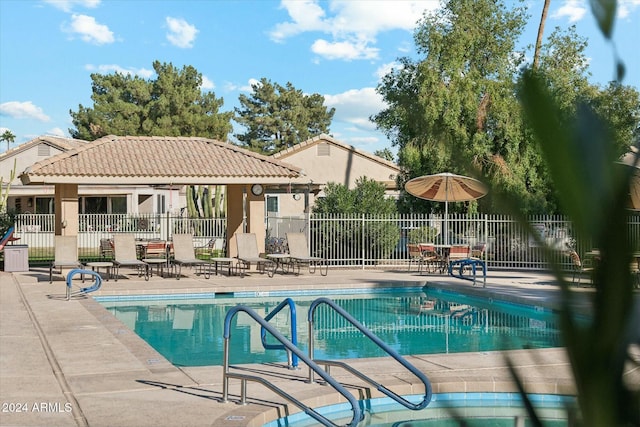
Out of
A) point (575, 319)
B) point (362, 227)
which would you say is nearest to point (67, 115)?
point (362, 227)

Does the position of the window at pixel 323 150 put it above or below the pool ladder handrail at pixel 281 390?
above

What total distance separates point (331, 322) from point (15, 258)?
11249 mm

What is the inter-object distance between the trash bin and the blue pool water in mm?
6087

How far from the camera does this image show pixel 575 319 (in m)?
0.64

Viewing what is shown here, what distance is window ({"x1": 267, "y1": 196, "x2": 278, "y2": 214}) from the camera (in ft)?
119

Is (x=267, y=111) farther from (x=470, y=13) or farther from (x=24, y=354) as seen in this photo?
(x=24, y=354)

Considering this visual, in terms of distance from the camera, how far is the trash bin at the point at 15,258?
856 inches

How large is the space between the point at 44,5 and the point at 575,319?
2130 centimetres

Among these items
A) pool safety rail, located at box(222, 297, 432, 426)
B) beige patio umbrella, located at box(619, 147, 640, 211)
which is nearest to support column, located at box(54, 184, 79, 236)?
pool safety rail, located at box(222, 297, 432, 426)

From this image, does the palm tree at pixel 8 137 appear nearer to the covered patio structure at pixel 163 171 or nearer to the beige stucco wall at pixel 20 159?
the beige stucco wall at pixel 20 159

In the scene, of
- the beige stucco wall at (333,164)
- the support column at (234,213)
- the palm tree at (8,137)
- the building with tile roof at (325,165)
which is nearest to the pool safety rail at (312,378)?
the support column at (234,213)

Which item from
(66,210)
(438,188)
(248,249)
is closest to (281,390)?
(248,249)

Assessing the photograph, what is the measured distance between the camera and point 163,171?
71.0ft

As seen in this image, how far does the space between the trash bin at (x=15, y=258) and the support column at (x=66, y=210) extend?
1.73m
